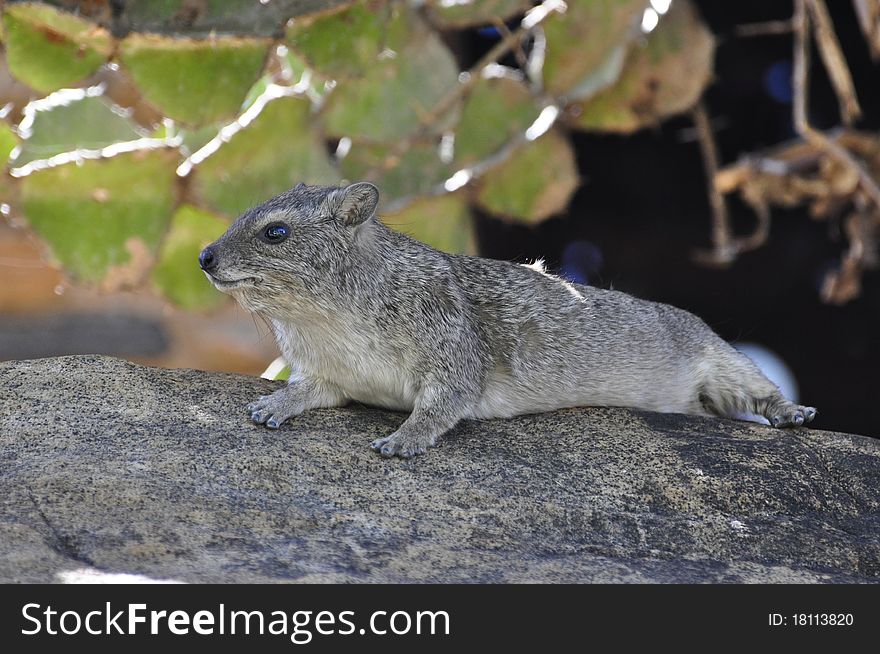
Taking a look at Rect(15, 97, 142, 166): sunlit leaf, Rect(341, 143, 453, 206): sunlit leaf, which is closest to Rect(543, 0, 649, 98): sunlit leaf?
Rect(341, 143, 453, 206): sunlit leaf

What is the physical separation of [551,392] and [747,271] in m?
4.77

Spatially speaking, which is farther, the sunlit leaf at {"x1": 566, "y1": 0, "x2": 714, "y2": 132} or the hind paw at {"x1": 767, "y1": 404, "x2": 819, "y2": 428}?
the sunlit leaf at {"x1": 566, "y1": 0, "x2": 714, "y2": 132}

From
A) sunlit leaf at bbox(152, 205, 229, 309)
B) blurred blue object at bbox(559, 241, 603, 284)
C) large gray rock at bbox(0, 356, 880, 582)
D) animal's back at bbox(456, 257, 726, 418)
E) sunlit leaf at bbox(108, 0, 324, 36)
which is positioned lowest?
large gray rock at bbox(0, 356, 880, 582)

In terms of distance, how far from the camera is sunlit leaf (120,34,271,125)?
673 centimetres

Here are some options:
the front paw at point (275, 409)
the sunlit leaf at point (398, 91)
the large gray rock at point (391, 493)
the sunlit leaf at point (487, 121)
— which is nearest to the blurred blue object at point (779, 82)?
the sunlit leaf at point (487, 121)

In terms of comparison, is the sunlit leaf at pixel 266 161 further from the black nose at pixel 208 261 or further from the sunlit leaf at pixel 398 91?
the black nose at pixel 208 261

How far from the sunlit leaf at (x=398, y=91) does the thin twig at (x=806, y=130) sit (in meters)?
2.32

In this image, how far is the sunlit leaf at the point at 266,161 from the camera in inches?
282

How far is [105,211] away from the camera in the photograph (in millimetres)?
7047

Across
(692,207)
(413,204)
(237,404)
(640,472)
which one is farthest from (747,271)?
(237,404)

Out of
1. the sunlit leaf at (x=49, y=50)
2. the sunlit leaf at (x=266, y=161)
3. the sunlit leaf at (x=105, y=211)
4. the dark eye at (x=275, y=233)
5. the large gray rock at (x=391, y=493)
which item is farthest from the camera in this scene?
the sunlit leaf at (x=266, y=161)

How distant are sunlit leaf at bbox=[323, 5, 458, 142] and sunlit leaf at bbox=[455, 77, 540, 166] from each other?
35cm

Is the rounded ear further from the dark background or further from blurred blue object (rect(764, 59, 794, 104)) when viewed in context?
blurred blue object (rect(764, 59, 794, 104))

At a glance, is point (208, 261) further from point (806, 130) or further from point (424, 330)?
point (806, 130)
